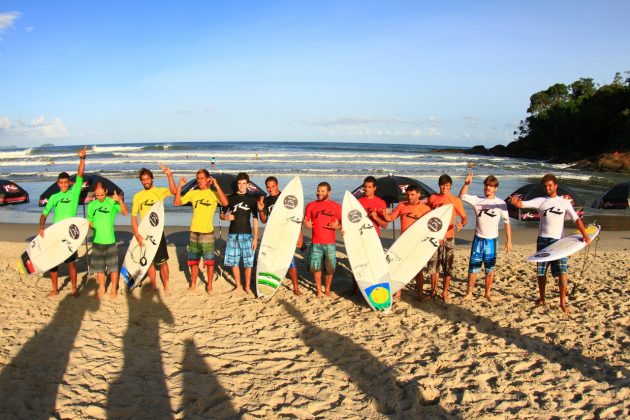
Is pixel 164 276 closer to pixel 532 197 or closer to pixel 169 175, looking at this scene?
pixel 169 175

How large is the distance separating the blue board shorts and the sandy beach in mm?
466

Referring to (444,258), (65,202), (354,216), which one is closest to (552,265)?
(444,258)

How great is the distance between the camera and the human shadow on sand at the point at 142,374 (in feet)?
11.0

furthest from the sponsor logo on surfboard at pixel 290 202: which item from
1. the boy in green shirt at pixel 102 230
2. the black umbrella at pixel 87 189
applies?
the black umbrella at pixel 87 189

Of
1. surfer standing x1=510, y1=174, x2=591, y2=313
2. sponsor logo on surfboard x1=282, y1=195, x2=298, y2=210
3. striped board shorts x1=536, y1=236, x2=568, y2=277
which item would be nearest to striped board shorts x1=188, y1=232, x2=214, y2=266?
sponsor logo on surfboard x1=282, y1=195, x2=298, y2=210

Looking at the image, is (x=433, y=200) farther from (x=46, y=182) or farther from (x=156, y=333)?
(x=46, y=182)

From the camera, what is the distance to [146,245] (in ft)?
19.8

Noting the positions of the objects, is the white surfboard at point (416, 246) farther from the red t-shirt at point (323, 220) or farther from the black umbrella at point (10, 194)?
the black umbrella at point (10, 194)

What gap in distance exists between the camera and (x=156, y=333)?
15.6 feet

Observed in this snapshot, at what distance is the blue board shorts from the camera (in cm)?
575

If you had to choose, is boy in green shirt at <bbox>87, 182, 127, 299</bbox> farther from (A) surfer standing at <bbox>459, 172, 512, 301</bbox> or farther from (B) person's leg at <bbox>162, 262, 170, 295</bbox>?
(A) surfer standing at <bbox>459, 172, 512, 301</bbox>

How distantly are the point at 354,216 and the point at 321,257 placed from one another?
27.8 inches

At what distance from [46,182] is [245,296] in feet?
59.8

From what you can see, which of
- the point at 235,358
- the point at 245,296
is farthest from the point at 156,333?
the point at 245,296
